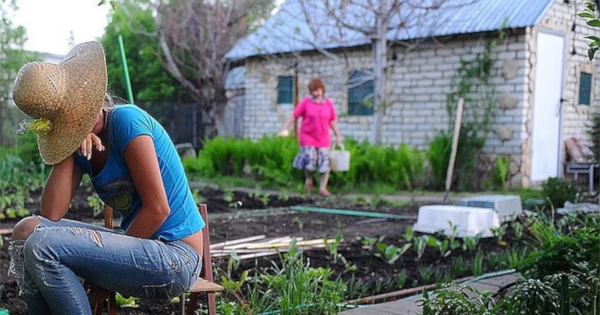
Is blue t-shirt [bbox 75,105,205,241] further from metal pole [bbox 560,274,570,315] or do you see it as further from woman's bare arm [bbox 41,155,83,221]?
metal pole [bbox 560,274,570,315]

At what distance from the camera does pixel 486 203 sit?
6.64 metres

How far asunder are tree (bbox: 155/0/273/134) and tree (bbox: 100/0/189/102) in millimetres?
2930

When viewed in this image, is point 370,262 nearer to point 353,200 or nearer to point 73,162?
point 73,162

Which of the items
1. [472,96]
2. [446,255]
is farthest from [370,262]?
[472,96]

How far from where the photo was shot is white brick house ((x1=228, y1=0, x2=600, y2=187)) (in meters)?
11.6

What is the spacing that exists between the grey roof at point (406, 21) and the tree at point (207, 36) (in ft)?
12.0

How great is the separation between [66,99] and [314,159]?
7.98 meters

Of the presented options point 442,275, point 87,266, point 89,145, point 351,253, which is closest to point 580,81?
point 351,253

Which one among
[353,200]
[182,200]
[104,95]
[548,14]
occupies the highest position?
[548,14]

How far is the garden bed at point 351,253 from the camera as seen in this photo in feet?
13.5

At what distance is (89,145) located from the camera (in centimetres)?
236

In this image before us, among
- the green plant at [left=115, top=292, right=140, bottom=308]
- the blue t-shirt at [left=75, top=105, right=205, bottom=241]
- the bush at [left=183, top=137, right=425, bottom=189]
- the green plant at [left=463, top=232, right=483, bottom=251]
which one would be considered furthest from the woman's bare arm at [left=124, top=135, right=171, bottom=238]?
the bush at [left=183, top=137, right=425, bottom=189]

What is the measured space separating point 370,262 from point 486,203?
2253mm

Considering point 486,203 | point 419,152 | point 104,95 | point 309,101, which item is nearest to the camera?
point 104,95
